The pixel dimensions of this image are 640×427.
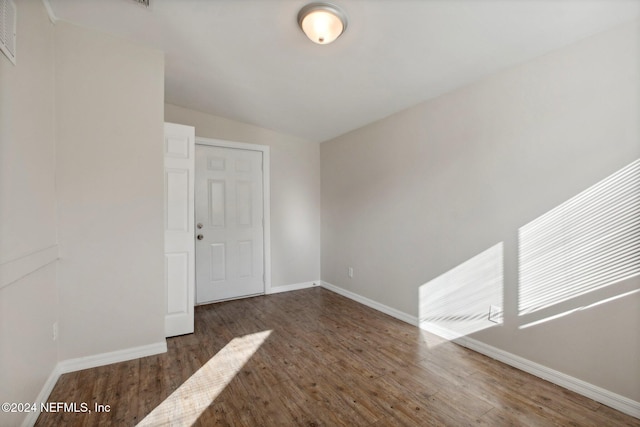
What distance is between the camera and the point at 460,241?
2643 mm

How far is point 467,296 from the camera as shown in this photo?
8.50ft

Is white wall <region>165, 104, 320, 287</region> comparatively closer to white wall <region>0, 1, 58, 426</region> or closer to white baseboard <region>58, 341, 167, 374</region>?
white baseboard <region>58, 341, 167, 374</region>

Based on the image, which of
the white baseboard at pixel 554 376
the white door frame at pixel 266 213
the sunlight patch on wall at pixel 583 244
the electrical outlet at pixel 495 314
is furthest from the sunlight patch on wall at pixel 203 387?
the sunlight patch on wall at pixel 583 244

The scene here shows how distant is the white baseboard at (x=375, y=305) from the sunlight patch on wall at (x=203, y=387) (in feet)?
4.87

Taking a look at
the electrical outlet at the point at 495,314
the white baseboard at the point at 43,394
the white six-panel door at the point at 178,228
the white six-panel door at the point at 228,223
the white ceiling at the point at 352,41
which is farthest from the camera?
the white six-panel door at the point at 228,223

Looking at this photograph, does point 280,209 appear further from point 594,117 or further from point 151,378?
point 594,117

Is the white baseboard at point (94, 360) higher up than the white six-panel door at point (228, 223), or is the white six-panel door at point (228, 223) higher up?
the white six-panel door at point (228, 223)

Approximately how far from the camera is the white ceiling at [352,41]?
5.92ft

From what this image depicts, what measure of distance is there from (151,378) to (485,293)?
2.70m

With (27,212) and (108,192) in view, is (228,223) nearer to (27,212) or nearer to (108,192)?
(108,192)

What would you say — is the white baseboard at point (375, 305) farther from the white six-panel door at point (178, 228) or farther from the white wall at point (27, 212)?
the white wall at point (27, 212)

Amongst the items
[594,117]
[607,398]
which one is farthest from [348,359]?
[594,117]

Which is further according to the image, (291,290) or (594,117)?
(291,290)

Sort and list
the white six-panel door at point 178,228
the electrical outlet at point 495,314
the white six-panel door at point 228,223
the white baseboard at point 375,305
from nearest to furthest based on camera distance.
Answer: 1. the electrical outlet at point 495,314
2. the white six-panel door at point 178,228
3. the white baseboard at point 375,305
4. the white six-panel door at point 228,223
